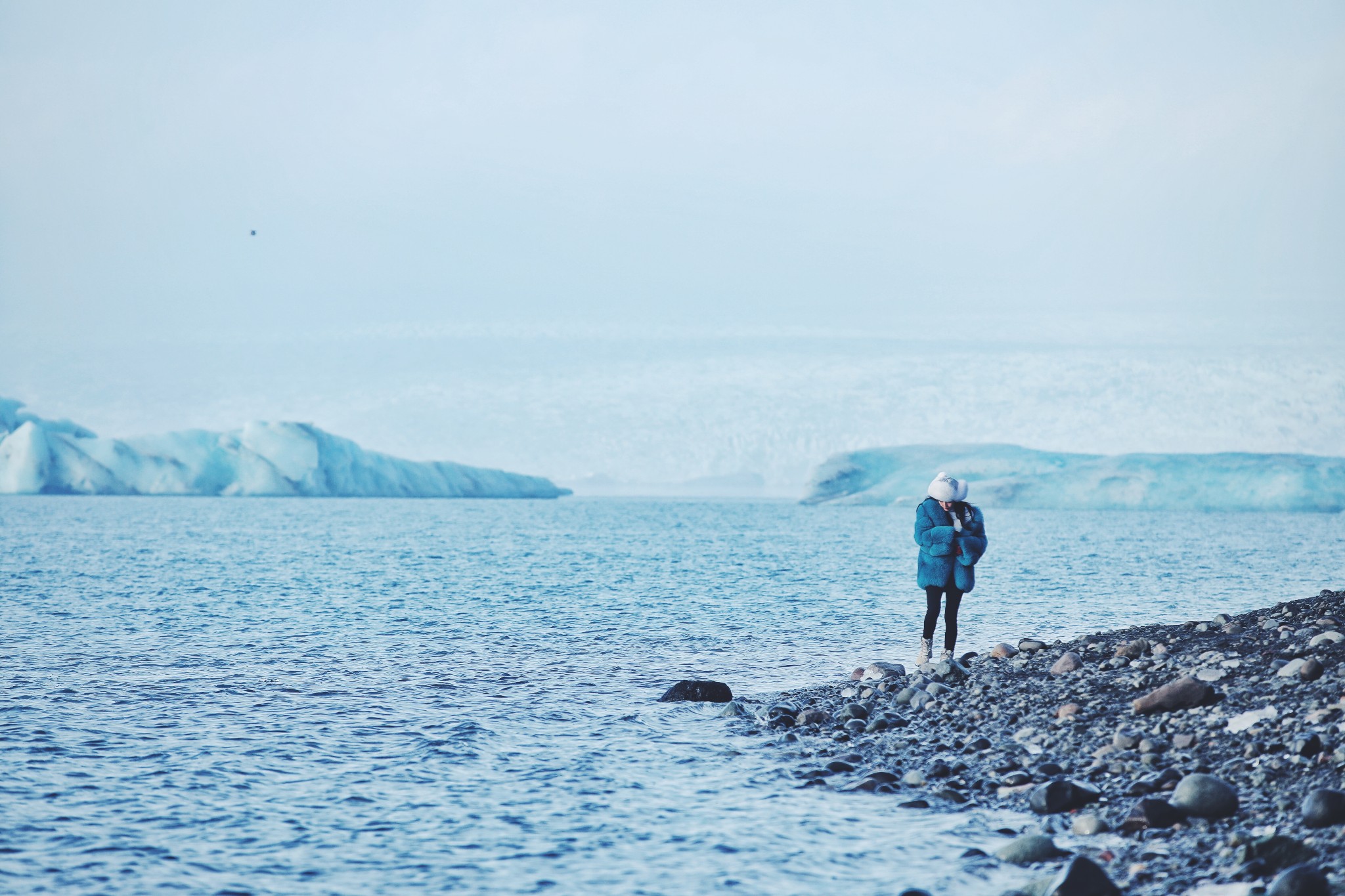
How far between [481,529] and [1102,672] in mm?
54086

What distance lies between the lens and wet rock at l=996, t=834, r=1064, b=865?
5.35m

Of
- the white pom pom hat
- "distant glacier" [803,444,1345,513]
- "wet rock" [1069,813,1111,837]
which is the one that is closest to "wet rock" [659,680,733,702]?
the white pom pom hat

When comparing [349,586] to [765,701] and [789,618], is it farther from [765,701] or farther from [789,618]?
[765,701]

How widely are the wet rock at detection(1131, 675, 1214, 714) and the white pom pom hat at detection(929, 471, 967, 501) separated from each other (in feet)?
7.64

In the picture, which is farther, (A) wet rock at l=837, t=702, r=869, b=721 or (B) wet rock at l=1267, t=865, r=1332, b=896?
(A) wet rock at l=837, t=702, r=869, b=721

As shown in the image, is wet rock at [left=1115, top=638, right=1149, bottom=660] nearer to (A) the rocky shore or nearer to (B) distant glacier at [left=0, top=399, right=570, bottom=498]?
(A) the rocky shore

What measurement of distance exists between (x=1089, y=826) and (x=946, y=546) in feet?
12.0

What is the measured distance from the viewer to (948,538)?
916 centimetres

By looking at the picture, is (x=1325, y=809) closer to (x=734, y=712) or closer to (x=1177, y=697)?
(x=1177, y=697)

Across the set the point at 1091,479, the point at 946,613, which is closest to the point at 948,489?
the point at 946,613

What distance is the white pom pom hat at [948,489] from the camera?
9195 millimetres

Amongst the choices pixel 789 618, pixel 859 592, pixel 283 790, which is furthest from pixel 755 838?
pixel 859 592

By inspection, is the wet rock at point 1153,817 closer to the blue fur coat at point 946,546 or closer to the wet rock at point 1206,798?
the wet rock at point 1206,798

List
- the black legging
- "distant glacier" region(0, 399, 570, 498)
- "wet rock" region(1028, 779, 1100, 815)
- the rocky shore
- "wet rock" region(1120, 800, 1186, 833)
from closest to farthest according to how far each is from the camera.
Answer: the rocky shore < "wet rock" region(1120, 800, 1186, 833) < "wet rock" region(1028, 779, 1100, 815) < the black legging < "distant glacier" region(0, 399, 570, 498)
